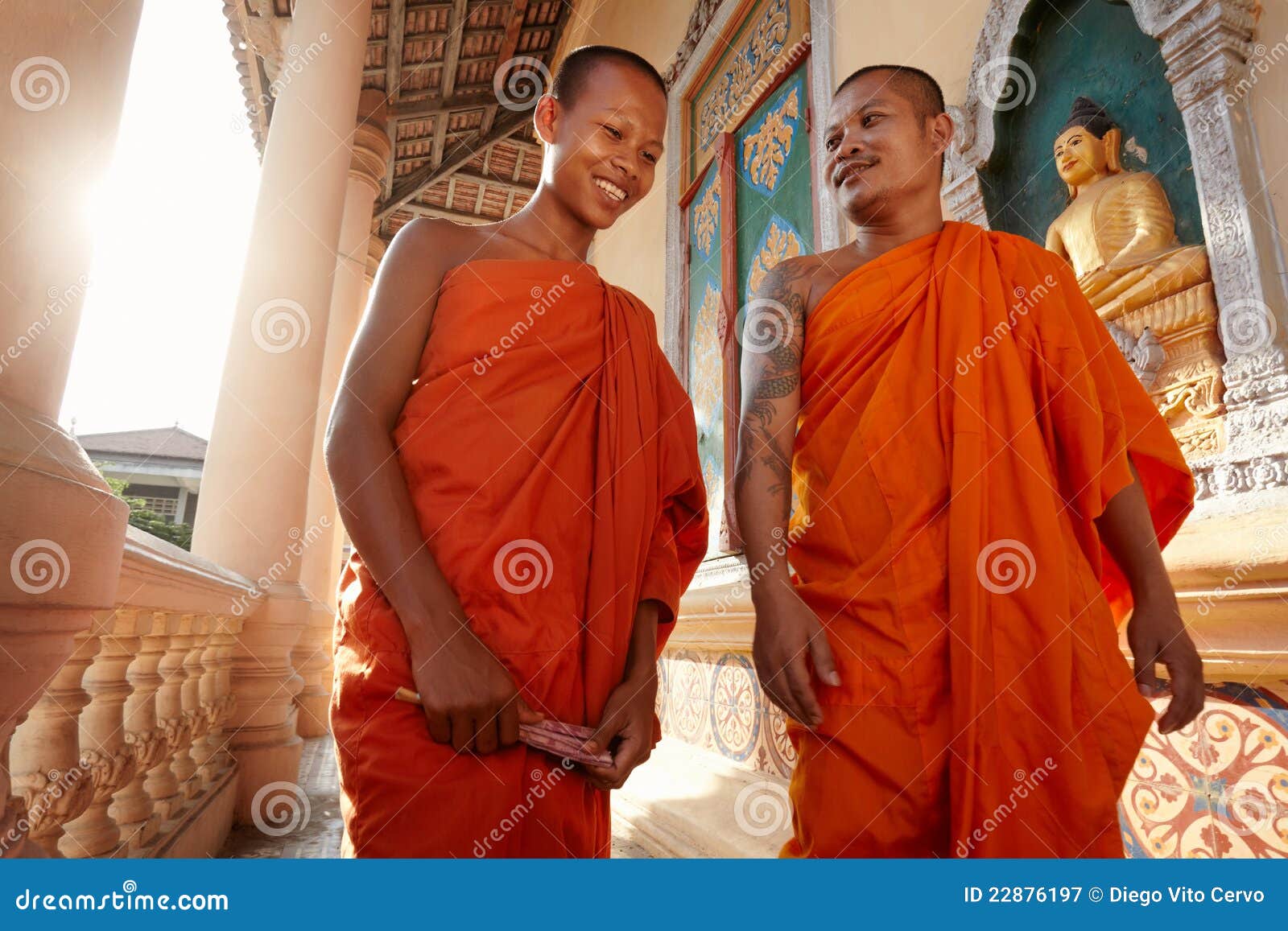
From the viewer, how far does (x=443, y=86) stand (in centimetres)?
821

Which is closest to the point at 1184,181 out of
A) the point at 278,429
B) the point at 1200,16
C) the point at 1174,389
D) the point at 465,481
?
the point at 1200,16

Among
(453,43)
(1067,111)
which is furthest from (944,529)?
(453,43)

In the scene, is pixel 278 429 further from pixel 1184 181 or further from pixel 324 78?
pixel 1184 181

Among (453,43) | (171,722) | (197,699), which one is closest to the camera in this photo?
(171,722)

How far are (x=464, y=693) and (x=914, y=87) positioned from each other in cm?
164

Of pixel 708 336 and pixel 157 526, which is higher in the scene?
pixel 708 336

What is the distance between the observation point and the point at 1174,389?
1802 millimetres

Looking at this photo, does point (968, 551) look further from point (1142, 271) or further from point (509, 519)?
point (1142, 271)

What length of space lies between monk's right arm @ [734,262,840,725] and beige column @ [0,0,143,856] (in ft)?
3.26

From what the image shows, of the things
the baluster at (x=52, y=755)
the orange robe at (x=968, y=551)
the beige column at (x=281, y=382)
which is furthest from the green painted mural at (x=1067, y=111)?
the beige column at (x=281, y=382)

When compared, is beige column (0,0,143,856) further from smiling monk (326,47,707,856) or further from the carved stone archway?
the carved stone archway

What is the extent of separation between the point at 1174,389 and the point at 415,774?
1854mm

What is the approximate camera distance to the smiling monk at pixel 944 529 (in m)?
1.23

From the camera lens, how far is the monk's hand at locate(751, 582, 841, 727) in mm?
1283
